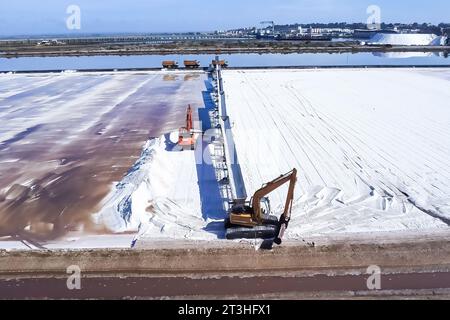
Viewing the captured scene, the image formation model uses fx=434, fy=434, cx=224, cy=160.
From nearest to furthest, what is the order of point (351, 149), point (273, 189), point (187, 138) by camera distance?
point (273, 189) → point (351, 149) → point (187, 138)

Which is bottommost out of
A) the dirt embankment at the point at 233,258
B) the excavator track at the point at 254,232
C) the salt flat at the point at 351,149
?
the dirt embankment at the point at 233,258

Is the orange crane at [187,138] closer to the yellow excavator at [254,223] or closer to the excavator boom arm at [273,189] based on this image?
the yellow excavator at [254,223]

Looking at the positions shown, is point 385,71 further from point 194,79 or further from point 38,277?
point 38,277

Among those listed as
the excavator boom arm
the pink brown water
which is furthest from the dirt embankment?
the pink brown water

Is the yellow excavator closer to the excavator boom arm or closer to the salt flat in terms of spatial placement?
the excavator boom arm

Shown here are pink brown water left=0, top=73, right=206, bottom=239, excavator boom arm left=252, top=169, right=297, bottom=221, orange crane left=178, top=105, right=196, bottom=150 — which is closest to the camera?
excavator boom arm left=252, top=169, right=297, bottom=221

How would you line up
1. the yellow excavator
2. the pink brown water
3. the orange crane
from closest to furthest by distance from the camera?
the yellow excavator < the pink brown water < the orange crane

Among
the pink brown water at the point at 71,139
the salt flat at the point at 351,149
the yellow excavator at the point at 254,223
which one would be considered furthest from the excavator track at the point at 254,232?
the pink brown water at the point at 71,139

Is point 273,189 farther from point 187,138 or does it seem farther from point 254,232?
point 187,138

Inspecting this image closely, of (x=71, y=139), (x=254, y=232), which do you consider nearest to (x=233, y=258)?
(x=254, y=232)

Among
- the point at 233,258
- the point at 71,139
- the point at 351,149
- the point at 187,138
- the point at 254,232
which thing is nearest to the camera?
the point at 233,258
